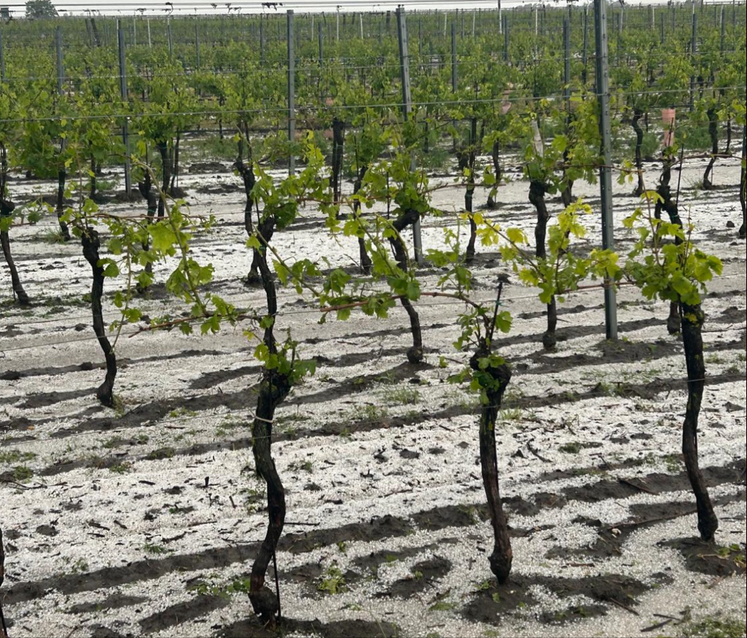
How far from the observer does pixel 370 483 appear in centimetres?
703

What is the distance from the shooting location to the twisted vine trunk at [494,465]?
18.8ft

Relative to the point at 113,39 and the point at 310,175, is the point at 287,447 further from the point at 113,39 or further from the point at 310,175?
the point at 113,39

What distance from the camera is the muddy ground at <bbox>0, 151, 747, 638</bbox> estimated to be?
5602 mm

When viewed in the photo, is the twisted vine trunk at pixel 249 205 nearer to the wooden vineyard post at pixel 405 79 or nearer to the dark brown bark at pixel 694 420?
the wooden vineyard post at pixel 405 79

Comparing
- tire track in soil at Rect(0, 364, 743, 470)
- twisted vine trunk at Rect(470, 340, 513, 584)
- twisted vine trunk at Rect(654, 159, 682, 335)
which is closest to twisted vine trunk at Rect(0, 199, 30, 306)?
tire track in soil at Rect(0, 364, 743, 470)

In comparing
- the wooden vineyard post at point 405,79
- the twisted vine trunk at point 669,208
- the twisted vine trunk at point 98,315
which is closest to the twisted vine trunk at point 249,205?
the wooden vineyard post at point 405,79

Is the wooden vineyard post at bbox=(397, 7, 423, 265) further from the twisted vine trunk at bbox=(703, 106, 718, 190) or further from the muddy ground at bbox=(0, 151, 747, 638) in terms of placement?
the twisted vine trunk at bbox=(703, 106, 718, 190)

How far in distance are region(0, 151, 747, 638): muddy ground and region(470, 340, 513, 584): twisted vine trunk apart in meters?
0.15

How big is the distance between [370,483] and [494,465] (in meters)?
1.35

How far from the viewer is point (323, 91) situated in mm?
24062

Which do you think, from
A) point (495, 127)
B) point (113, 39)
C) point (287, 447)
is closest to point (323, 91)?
point (495, 127)

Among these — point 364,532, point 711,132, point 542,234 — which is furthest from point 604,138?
point 711,132

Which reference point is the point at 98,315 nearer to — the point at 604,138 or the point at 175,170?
the point at 604,138

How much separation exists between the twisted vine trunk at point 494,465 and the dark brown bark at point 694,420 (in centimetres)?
114
